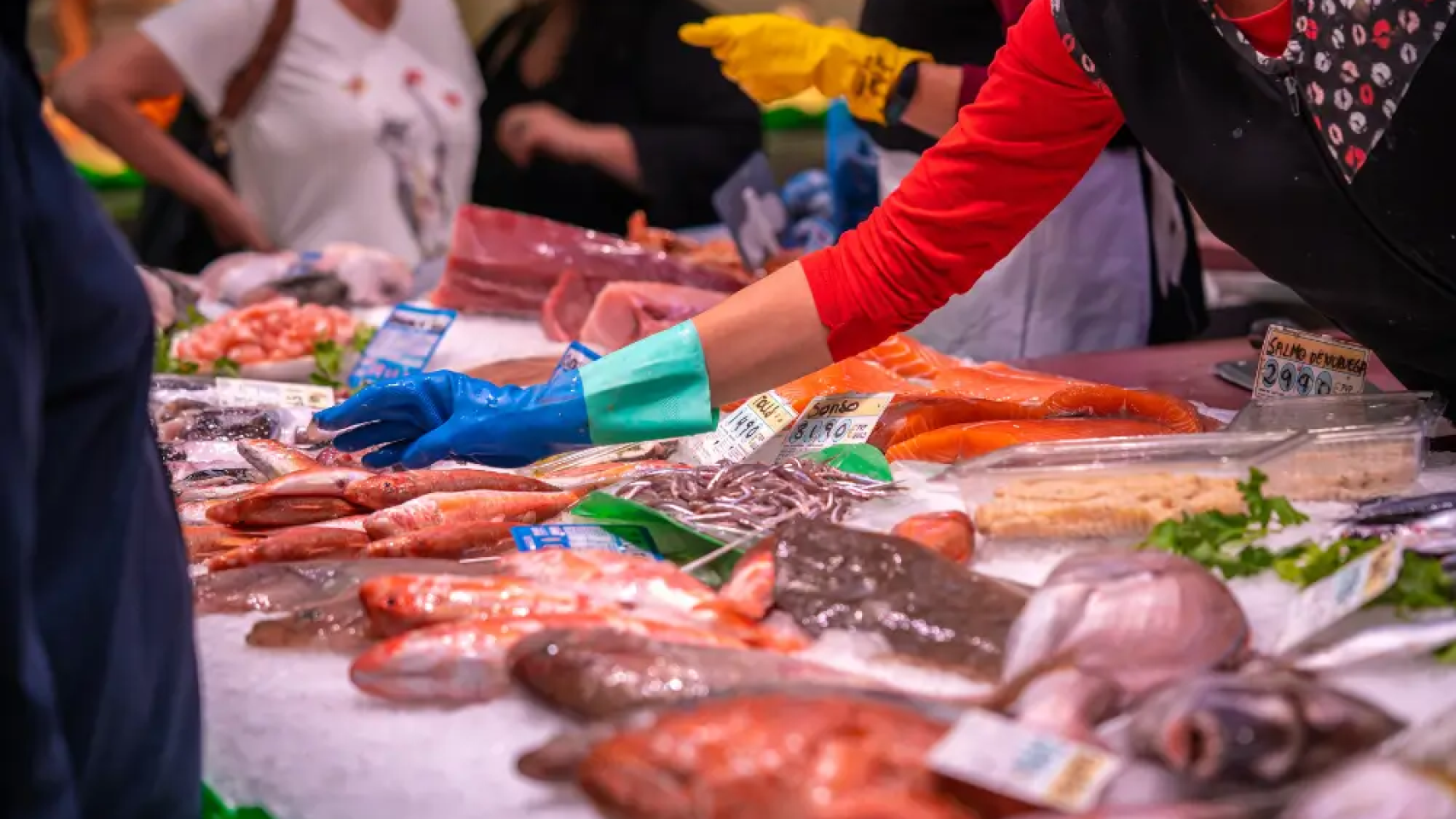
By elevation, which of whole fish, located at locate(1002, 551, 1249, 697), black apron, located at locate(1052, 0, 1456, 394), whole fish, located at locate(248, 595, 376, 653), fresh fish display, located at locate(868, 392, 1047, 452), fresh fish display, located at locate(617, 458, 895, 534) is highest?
black apron, located at locate(1052, 0, 1456, 394)

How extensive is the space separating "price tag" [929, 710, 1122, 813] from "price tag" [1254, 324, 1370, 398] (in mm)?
1252

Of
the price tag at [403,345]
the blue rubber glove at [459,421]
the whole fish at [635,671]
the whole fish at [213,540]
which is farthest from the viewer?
the price tag at [403,345]

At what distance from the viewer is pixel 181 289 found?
12.9 ft

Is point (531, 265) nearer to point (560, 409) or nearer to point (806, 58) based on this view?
point (806, 58)

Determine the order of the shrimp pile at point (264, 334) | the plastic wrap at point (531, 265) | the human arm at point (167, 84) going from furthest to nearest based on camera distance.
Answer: the human arm at point (167, 84) < the plastic wrap at point (531, 265) < the shrimp pile at point (264, 334)

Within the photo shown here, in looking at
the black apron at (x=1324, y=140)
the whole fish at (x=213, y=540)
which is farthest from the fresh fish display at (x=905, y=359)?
the whole fish at (x=213, y=540)

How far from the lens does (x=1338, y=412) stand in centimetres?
208

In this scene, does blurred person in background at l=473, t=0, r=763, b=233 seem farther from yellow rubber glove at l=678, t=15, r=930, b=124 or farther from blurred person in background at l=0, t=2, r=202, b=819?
blurred person in background at l=0, t=2, r=202, b=819

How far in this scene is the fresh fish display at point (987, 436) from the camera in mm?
2182

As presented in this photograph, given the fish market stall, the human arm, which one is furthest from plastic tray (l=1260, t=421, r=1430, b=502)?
the human arm

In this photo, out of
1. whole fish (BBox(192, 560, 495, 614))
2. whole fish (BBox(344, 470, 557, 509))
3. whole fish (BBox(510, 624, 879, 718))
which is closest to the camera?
whole fish (BBox(510, 624, 879, 718))

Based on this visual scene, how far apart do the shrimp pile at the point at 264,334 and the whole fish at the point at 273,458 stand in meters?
1.13

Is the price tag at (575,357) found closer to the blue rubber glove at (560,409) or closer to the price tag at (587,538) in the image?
the blue rubber glove at (560,409)

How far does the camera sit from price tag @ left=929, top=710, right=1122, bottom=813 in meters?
1.06
